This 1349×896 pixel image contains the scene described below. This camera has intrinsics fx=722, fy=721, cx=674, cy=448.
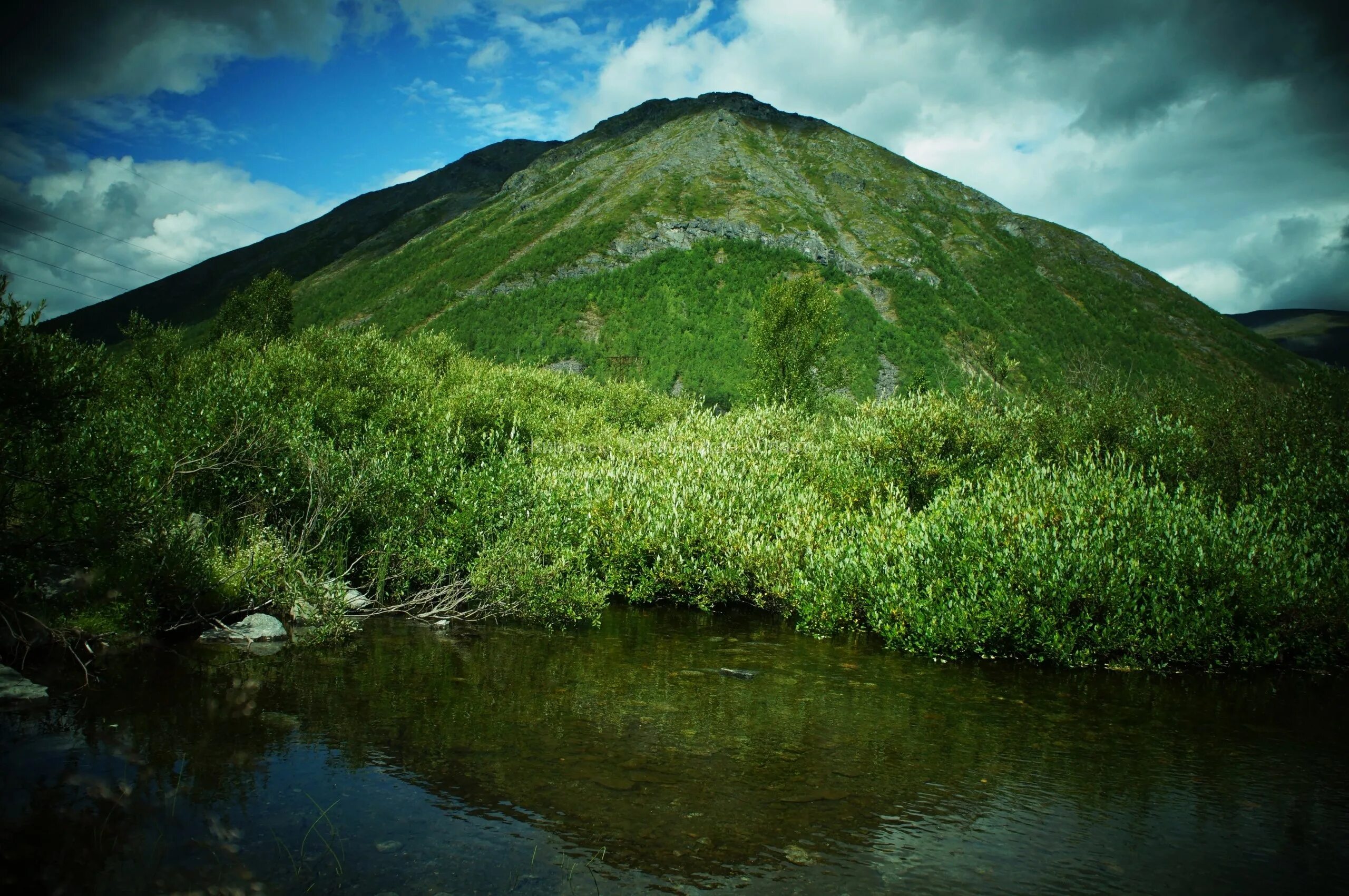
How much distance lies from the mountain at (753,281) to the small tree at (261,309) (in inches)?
1065

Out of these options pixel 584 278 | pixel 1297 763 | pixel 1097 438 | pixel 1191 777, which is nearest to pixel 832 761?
pixel 1191 777

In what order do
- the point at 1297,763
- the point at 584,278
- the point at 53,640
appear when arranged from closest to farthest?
the point at 1297,763, the point at 53,640, the point at 584,278

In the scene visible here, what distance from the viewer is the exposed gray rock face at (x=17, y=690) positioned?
9930 mm

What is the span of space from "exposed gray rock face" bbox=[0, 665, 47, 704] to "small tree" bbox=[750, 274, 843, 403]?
1992 inches

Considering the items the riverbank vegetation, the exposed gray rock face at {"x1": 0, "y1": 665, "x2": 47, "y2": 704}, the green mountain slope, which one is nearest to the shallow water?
the exposed gray rock face at {"x1": 0, "y1": 665, "x2": 47, "y2": 704}

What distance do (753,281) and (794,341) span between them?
65.5 m

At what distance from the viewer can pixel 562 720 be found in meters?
10.6

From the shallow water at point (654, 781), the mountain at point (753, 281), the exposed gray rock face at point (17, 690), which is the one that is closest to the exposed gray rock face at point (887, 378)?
the mountain at point (753, 281)

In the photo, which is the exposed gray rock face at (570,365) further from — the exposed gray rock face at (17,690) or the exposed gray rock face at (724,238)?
the exposed gray rock face at (17,690)

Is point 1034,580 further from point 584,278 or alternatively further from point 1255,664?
point 584,278

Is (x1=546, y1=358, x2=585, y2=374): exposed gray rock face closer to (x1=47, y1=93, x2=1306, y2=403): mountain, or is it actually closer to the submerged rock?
(x1=47, y1=93, x2=1306, y2=403): mountain

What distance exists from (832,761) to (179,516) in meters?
13.1

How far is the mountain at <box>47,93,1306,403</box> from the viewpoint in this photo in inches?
4274

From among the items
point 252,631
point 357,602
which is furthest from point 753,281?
point 252,631
